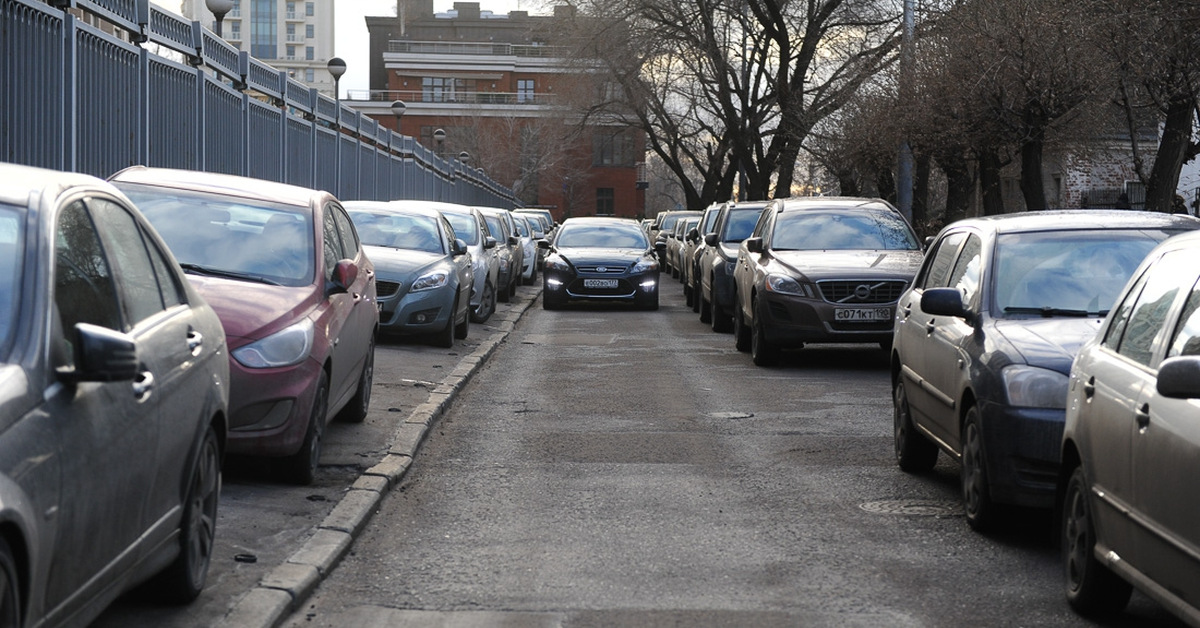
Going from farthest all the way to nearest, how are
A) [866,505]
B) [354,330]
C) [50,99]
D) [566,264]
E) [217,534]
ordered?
[566,264], [50,99], [354,330], [866,505], [217,534]

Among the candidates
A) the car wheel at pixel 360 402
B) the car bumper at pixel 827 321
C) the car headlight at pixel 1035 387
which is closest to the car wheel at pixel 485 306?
the car bumper at pixel 827 321

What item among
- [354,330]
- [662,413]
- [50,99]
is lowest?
[662,413]

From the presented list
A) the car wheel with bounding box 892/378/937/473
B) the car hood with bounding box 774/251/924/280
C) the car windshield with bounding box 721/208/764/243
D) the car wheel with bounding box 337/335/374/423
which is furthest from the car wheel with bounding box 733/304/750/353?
the car wheel with bounding box 892/378/937/473

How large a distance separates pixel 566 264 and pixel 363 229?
8.66 metres

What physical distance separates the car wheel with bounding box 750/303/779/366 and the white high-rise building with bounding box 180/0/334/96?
5792 inches

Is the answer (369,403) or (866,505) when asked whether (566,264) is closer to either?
(369,403)

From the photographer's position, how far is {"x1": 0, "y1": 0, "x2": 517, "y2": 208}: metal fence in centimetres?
1105

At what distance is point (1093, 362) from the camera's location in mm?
6152

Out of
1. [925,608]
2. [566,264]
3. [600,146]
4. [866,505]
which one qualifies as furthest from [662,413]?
[600,146]

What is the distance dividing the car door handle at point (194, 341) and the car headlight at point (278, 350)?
2334 millimetres

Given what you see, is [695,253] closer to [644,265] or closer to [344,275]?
[644,265]

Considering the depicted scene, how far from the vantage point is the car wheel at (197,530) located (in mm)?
5703

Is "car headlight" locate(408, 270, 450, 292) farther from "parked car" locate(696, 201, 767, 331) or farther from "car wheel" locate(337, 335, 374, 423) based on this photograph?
"car wheel" locate(337, 335, 374, 423)

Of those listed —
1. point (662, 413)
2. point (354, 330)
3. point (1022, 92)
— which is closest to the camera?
point (354, 330)
